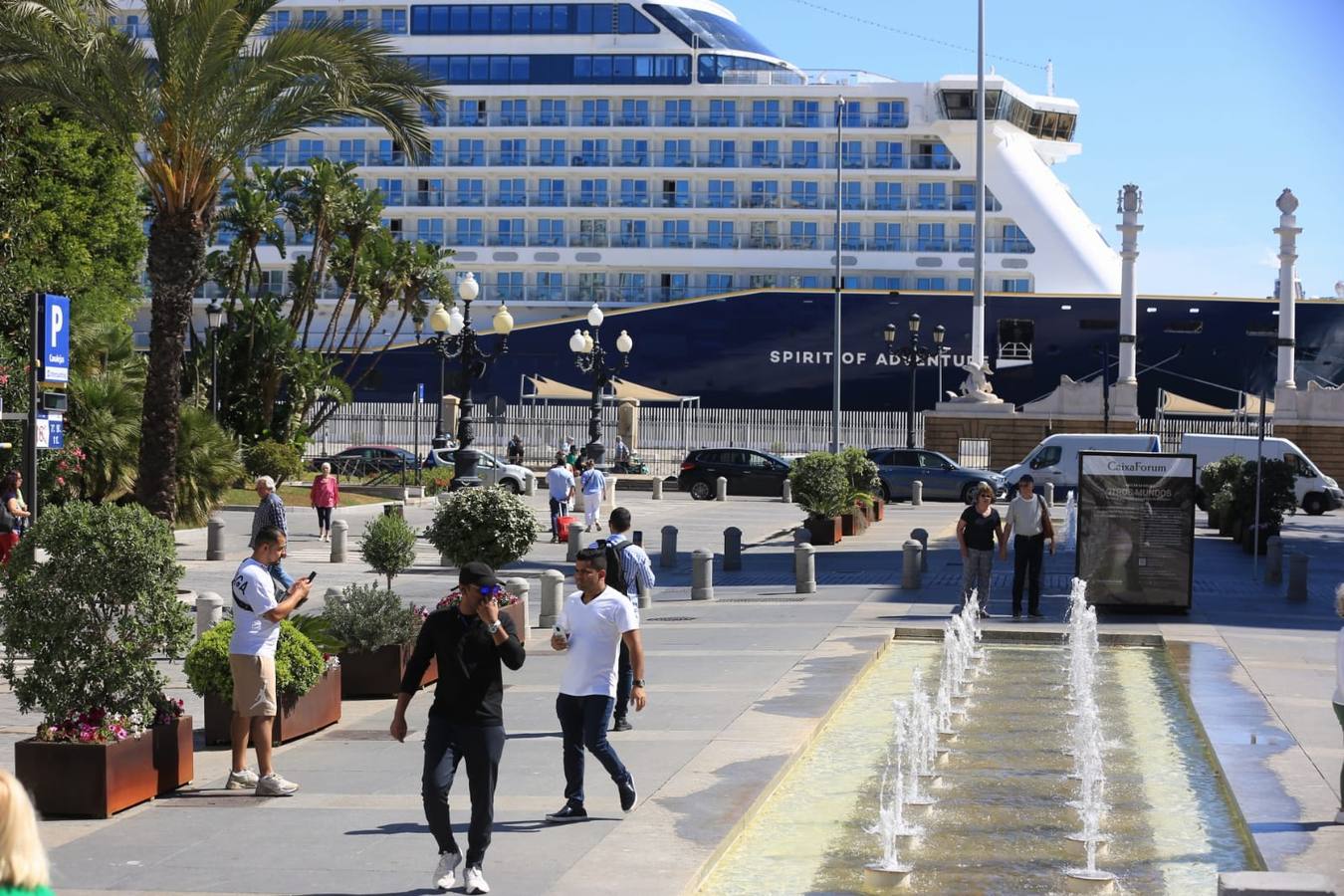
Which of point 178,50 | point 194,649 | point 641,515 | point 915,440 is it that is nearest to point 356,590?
point 194,649

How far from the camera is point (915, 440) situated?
2090 inches

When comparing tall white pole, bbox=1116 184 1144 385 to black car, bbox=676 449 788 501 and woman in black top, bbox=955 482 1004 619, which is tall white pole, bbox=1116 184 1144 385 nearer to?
black car, bbox=676 449 788 501

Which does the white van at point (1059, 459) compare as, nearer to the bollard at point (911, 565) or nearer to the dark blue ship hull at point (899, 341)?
the dark blue ship hull at point (899, 341)

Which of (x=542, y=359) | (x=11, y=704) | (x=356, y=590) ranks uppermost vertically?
(x=542, y=359)

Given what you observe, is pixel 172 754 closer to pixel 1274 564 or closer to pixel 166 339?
pixel 166 339

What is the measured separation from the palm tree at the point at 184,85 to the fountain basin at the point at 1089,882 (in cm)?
1468

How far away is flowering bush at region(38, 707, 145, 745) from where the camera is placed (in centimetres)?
884

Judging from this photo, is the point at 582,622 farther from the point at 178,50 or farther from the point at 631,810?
the point at 178,50

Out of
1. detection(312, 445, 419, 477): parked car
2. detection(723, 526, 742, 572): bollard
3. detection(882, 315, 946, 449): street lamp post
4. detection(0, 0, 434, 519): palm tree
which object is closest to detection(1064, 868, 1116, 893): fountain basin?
detection(0, 0, 434, 519): palm tree

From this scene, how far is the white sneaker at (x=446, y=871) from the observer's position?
23.9ft

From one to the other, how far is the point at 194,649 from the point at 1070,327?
48589 millimetres

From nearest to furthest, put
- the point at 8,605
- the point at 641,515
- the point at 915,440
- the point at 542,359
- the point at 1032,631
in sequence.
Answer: the point at 8,605, the point at 1032,631, the point at 641,515, the point at 915,440, the point at 542,359

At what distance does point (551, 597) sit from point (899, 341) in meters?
40.1

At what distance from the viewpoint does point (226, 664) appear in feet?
33.8
